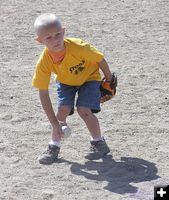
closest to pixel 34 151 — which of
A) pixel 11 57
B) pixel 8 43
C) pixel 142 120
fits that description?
pixel 142 120

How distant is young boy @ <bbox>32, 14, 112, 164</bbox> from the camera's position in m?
5.29

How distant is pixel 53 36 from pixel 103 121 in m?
1.40

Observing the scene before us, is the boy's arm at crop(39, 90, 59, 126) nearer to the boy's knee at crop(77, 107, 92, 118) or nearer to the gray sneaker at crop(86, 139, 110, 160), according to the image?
the boy's knee at crop(77, 107, 92, 118)

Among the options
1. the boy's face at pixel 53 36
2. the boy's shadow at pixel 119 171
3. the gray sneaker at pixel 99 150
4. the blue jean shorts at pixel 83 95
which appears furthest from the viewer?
the gray sneaker at pixel 99 150

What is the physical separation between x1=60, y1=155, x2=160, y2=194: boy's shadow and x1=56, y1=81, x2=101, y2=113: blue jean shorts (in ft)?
1.47

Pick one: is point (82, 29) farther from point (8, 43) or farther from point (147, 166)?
point (147, 166)

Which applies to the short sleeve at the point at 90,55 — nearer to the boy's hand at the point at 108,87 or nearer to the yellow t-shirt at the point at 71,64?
the yellow t-shirt at the point at 71,64

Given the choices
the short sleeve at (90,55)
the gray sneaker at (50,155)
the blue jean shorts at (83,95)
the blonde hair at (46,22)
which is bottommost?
the gray sneaker at (50,155)

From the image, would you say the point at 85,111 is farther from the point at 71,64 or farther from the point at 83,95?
the point at 71,64

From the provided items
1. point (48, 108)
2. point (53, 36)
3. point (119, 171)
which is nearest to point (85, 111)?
point (48, 108)

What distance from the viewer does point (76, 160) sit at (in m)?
5.49

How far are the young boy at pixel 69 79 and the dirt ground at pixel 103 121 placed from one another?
0.17 m

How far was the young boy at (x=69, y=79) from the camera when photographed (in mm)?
5285

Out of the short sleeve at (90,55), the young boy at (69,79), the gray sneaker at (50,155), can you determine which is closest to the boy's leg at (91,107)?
the young boy at (69,79)
